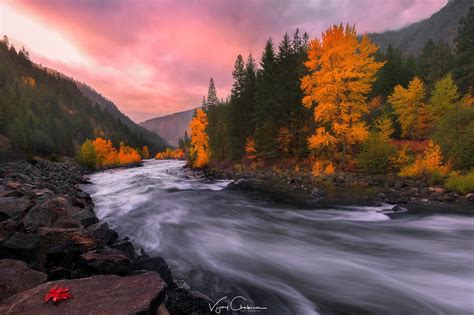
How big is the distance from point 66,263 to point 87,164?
61574 mm

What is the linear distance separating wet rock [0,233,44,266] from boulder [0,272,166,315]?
1.69 meters

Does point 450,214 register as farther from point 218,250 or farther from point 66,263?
point 66,263

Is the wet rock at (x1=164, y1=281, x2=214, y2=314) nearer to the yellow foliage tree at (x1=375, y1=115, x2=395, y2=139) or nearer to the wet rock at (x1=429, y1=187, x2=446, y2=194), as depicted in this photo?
the wet rock at (x1=429, y1=187, x2=446, y2=194)

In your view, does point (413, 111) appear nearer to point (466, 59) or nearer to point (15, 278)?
point (466, 59)

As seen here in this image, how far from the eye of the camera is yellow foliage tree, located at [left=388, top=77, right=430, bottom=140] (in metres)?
32.2

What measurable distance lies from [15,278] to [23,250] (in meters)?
1.33

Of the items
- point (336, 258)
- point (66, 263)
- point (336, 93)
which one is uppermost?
point (336, 93)

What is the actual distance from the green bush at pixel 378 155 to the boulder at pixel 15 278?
64.1 ft

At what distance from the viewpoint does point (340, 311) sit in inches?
205

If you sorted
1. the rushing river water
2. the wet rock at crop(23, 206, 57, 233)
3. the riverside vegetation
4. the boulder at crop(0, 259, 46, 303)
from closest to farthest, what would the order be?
the boulder at crop(0, 259, 46, 303) < the rushing river water < the wet rock at crop(23, 206, 57, 233) < the riverside vegetation

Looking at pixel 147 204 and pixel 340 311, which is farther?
pixel 147 204

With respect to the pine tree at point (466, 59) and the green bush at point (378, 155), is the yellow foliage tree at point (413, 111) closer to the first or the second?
the pine tree at point (466, 59)

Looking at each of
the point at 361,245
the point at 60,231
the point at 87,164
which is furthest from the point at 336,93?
A: the point at 87,164
